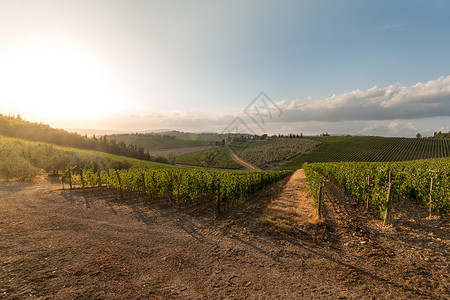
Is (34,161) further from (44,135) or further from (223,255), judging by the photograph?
(44,135)

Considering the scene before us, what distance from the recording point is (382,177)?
1477 cm

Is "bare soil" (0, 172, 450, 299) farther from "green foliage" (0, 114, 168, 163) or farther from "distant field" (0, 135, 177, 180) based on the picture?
"green foliage" (0, 114, 168, 163)

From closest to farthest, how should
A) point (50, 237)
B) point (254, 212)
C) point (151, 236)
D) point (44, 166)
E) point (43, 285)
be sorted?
1. point (43, 285)
2. point (50, 237)
3. point (151, 236)
4. point (254, 212)
5. point (44, 166)

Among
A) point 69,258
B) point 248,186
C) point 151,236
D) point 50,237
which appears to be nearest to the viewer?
point 69,258

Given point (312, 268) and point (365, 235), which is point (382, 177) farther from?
point (312, 268)

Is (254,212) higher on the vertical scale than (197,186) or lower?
lower

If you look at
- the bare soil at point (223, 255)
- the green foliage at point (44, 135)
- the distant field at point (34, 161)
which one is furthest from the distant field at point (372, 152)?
the green foliage at point (44, 135)

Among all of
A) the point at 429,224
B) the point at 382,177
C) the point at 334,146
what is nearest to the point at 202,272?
the point at 429,224

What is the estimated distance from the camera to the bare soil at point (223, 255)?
5.27 meters

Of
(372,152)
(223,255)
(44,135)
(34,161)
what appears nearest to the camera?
(223,255)

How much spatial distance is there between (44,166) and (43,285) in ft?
123

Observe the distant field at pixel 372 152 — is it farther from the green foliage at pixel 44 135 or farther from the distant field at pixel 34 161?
the green foliage at pixel 44 135

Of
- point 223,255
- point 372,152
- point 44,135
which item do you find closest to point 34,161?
point 223,255

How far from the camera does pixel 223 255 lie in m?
7.25
